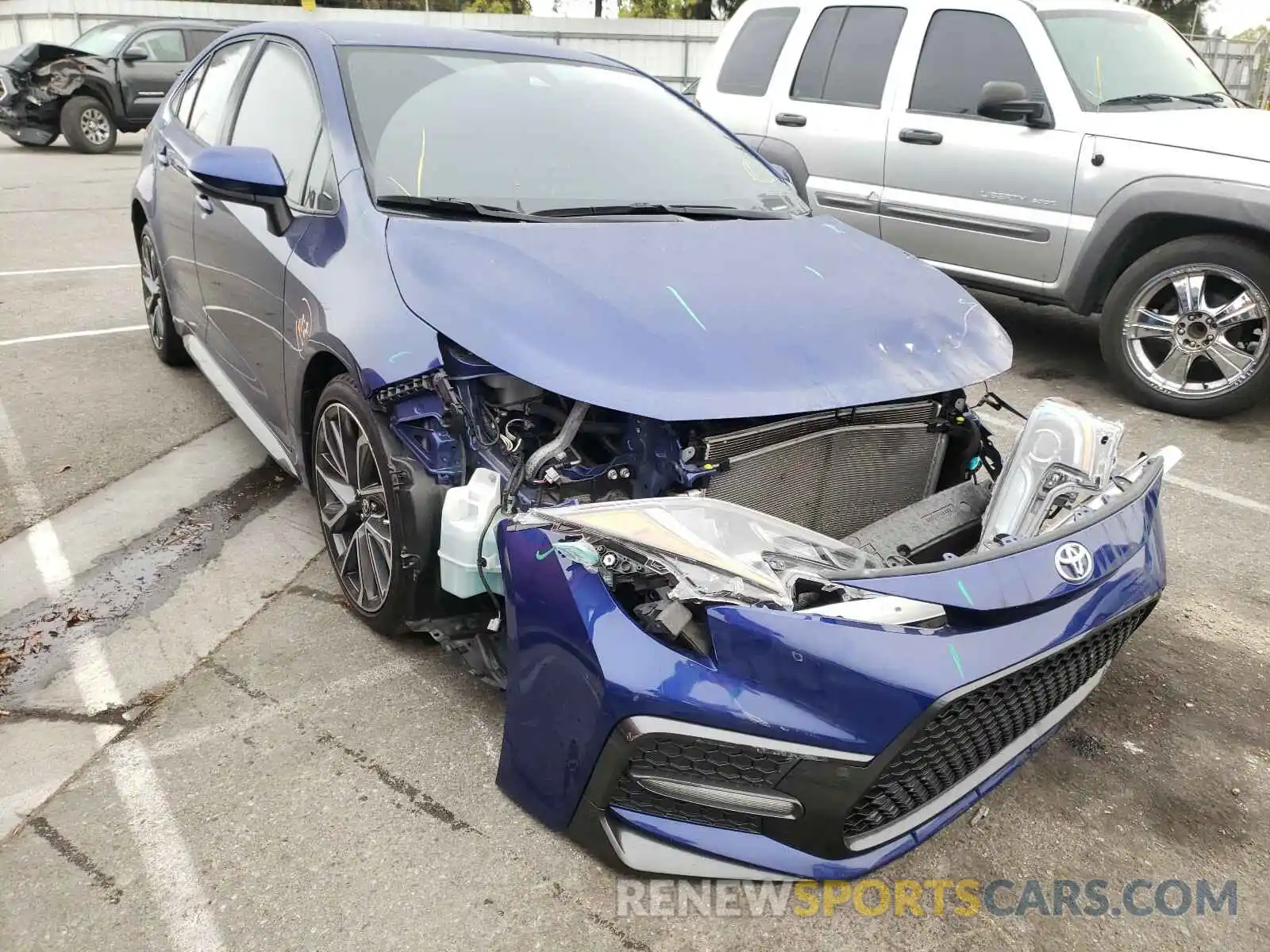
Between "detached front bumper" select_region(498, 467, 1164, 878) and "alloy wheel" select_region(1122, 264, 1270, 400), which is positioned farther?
"alloy wheel" select_region(1122, 264, 1270, 400)

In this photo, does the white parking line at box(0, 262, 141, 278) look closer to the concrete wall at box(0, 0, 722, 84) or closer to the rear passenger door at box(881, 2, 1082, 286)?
the rear passenger door at box(881, 2, 1082, 286)

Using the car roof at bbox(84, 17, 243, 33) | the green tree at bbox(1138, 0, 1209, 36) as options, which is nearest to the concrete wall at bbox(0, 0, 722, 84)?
the car roof at bbox(84, 17, 243, 33)

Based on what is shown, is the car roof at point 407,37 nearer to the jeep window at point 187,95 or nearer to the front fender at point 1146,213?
the jeep window at point 187,95

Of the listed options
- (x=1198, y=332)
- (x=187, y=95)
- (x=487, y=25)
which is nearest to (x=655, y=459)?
(x=187, y=95)

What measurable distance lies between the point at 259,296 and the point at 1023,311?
5.81 meters

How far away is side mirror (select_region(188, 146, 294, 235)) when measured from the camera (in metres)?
2.94

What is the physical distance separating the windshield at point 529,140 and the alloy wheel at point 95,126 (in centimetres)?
1304

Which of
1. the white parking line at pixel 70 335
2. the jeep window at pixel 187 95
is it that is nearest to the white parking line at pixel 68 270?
the white parking line at pixel 70 335

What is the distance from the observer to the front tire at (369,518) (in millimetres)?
2535

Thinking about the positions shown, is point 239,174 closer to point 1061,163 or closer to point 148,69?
point 1061,163

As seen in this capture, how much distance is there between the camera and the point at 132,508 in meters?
3.81

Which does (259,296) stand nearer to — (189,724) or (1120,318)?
(189,724)

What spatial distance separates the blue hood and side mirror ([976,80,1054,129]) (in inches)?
106

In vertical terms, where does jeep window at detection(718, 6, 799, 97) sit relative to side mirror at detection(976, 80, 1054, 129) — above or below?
above
